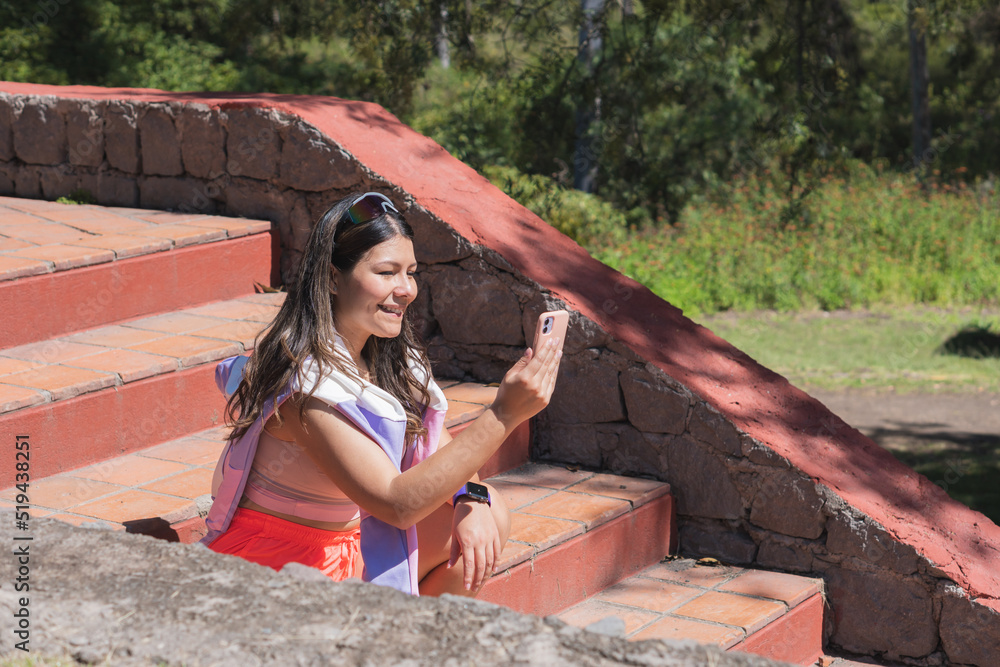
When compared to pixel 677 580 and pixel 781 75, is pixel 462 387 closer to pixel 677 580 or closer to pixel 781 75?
pixel 677 580

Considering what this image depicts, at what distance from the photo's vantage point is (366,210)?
2254 mm

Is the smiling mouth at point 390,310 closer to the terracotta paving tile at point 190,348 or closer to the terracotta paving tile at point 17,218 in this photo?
the terracotta paving tile at point 190,348

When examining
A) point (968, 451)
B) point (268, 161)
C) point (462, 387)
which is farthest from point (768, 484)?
point (968, 451)

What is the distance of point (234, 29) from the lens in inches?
403

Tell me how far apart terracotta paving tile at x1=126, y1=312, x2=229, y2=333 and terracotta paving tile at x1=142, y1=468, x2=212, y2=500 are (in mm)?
860

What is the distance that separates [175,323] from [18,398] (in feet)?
3.12

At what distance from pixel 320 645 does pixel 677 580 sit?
1.89 metres

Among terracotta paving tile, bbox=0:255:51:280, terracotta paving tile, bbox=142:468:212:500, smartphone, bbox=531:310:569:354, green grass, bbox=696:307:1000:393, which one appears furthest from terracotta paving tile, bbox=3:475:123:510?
green grass, bbox=696:307:1000:393

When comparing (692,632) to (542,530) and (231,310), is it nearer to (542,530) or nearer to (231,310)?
(542,530)

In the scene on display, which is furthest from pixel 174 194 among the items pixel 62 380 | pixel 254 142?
pixel 62 380

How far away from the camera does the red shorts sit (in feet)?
7.13

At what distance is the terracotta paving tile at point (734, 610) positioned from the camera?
2773mm

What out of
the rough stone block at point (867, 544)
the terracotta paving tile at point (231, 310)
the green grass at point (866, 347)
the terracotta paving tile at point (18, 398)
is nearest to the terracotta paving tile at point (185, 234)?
the terracotta paving tile at point (231, 310)

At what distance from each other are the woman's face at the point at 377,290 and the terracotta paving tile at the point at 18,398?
1119 millimetres
